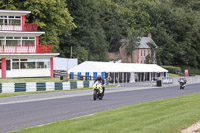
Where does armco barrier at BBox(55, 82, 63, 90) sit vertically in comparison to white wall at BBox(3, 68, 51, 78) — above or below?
below

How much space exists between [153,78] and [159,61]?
31267 mm

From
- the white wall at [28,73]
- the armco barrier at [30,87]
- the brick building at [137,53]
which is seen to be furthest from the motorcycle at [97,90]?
the brick building at [137,53]

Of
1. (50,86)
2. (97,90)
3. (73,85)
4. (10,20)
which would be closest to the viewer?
(97,90)

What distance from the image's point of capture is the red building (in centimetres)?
4753

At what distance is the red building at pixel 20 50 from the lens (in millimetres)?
47531

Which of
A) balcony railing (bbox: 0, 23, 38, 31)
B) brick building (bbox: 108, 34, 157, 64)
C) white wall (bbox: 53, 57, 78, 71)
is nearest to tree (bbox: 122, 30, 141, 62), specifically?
brick building (bbox: 108, 34, 157, 64)

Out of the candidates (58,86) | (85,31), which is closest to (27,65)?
(58,86)

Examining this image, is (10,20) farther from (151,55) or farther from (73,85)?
(151,55)

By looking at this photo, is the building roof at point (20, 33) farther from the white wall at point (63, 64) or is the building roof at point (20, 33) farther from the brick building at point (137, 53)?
the brick building at point (137, 53)

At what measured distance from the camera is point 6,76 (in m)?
47.1

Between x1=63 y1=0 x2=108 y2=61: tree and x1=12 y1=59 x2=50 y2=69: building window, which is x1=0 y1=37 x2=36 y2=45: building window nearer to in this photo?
x1=12 y1=59 x2=50 y2=69: building window

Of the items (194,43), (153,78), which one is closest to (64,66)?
(153,78)

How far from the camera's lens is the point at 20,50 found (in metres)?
48.2

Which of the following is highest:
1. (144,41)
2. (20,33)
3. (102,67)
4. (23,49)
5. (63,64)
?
(144,41)
